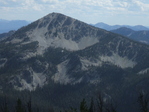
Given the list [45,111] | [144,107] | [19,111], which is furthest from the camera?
[45,111]

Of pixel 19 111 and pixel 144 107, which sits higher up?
pixel 144 107

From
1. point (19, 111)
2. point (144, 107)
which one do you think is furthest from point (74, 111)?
point (19, 111)

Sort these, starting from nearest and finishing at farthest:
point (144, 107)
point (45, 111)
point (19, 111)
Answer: point (144, 107) < point (19, 111) < point (45, 111)

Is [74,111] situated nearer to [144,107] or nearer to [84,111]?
[84,111]

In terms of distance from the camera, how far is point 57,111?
19988 cm

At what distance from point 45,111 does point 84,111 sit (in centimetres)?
14216

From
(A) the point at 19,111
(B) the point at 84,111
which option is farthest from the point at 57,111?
(B) the point at 84,111

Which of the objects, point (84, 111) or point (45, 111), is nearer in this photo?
point (84, 111)

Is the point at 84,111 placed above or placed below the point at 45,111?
above

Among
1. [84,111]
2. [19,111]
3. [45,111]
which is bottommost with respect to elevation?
[45,111]

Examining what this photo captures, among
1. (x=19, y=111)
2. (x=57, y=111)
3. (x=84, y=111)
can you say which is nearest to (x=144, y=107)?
(x=84, y=111)

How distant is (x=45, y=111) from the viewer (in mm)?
199500

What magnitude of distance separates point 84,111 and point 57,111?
463ft

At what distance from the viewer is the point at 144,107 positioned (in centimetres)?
6191
